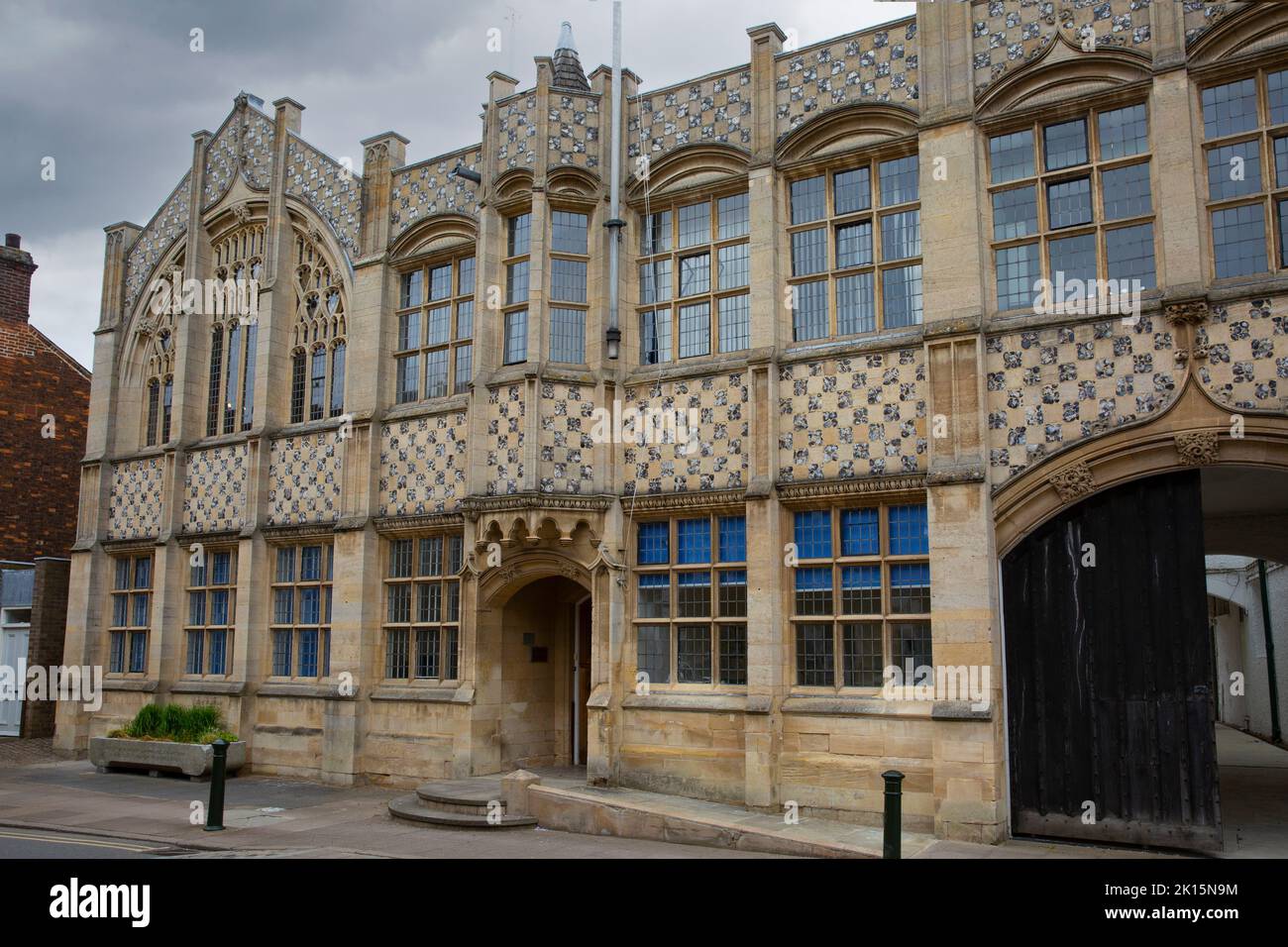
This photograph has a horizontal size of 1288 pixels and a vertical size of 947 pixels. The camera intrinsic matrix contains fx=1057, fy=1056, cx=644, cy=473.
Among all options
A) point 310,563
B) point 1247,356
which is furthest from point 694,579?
point 310,563

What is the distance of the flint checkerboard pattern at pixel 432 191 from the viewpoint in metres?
18.4

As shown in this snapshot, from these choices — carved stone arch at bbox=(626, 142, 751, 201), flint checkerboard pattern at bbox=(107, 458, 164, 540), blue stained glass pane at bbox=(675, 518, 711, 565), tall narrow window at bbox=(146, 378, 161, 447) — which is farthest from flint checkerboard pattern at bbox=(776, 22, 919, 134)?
tall narrow window at bbox=(146, 378, 161, 447)

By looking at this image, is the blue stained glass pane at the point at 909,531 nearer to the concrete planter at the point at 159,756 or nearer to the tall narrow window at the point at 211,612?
the concrete planter at the point at 159,756

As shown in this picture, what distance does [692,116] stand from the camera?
1631 cm

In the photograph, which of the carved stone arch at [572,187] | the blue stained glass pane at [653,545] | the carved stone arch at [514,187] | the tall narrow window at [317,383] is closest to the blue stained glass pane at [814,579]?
the blue stained glass pane at [653,545]

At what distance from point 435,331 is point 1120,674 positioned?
1237 centimetres

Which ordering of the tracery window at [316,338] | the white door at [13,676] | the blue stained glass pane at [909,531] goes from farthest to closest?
1. the white door at [13,676]
2. the tracery window at [316,338]
3. the blue stained glass pane at [909,531]

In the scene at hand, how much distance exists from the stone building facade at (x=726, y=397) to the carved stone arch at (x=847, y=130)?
59 mm

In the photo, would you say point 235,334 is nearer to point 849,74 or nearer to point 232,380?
point 232,380

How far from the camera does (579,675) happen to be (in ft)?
59.3

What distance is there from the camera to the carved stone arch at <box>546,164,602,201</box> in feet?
55.1

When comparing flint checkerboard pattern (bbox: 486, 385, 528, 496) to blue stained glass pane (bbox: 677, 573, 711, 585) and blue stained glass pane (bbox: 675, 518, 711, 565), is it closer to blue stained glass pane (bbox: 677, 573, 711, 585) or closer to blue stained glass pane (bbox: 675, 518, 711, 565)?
blue stained glass pane (bbox: 675, 518, 711, 565)
